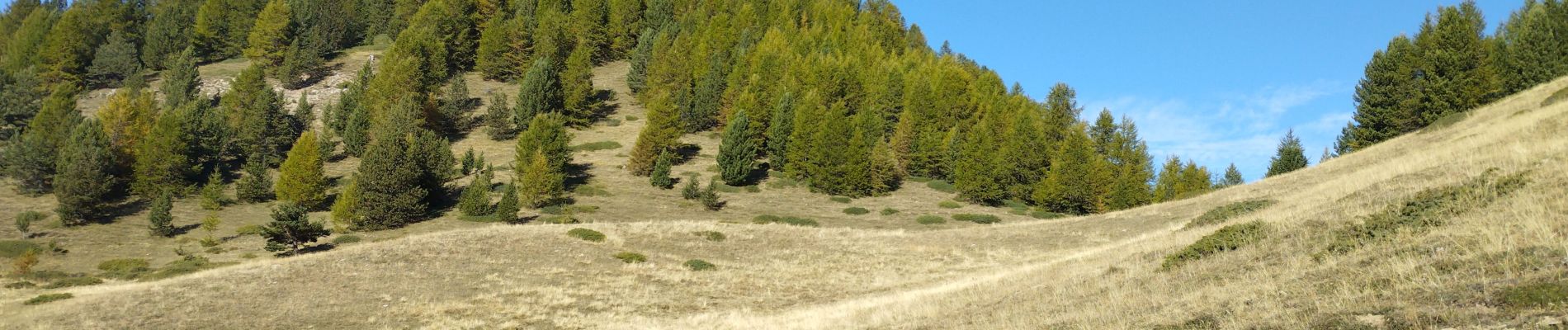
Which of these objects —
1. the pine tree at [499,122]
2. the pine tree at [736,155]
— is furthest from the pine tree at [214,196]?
the pine tree at [736,155]

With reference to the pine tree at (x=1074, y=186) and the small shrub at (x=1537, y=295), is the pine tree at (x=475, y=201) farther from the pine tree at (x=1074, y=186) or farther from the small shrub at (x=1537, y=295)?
the small shrub at (x=1537, y=295)

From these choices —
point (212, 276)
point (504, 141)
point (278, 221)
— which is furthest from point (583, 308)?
point (504, 141)

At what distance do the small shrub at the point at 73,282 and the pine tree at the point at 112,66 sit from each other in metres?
94.1

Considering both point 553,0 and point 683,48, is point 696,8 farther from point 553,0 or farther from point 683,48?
point 683,48

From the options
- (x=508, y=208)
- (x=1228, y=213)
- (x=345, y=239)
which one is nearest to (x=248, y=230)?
A: (x=345, y=239)

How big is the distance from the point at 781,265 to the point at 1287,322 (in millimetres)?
27657

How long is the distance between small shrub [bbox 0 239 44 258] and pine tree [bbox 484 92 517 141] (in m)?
42.8

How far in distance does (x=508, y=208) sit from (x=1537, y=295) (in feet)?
195

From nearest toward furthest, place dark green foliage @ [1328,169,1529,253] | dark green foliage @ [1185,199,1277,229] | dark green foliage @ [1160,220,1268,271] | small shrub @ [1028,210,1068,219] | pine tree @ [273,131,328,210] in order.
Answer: dark green foliage @ [1328,169,1529,253] < dark green foliage @ [1160,220,1268,271] < dark green foliage @ [1185,199,1277,229] < pine tree @ [273,131,328,210] < small shrub @ [1028,210,1068,219]

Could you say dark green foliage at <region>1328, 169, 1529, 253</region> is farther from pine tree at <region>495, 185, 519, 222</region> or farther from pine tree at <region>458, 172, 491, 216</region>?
pine tree at <region>458, 172, 491, 216</region>

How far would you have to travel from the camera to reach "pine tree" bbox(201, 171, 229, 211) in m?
68.6

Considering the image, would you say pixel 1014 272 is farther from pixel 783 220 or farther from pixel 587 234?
pixel 783 220

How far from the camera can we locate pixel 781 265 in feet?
120

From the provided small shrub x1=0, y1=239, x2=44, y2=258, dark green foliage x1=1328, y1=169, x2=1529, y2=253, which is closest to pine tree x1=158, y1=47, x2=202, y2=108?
small shrub x1=0, y1=239, x2=44, y2=258
